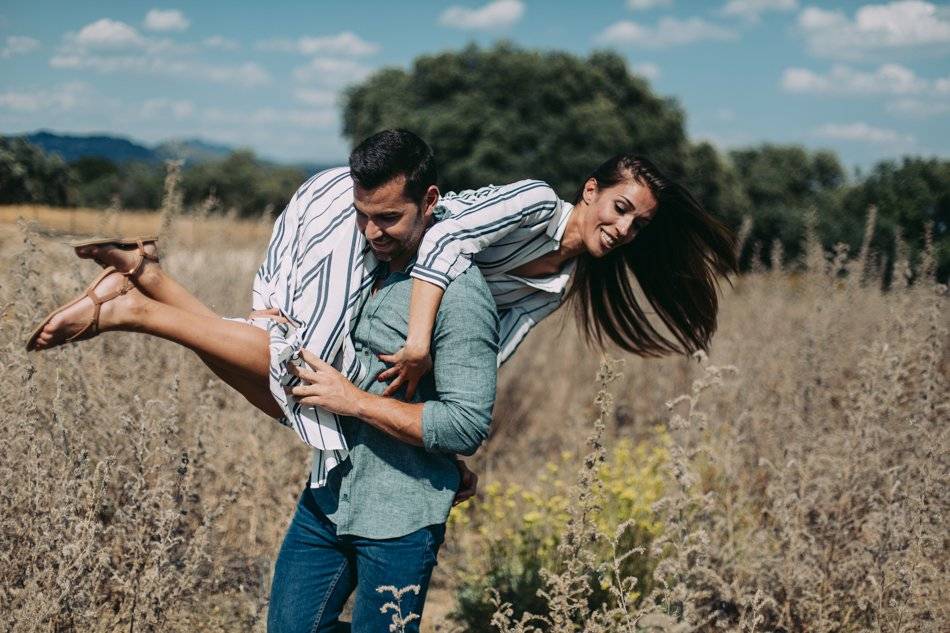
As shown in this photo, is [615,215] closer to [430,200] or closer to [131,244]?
[430,200]

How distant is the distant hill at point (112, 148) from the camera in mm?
4203

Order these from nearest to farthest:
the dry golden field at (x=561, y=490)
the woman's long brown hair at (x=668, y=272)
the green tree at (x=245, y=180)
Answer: the dry golden field at (x=561, y=490) → the woman's long brown hair at (x=668, y=272) → the green tree at (x=245, y=180)

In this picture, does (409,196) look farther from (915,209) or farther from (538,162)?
(538,162)

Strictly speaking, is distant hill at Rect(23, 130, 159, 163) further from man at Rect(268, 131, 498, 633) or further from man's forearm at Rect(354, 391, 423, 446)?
man's forearm at Rect(354, 391, 423, 446)

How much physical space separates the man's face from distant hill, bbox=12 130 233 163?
2.35 m

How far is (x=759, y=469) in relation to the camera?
4.47 meters

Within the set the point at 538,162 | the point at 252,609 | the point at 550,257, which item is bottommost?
the point at 252,609

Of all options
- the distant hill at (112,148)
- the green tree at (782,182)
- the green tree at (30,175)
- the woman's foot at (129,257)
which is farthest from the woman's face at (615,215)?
the green tree at (782,182)

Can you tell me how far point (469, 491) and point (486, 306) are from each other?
0.65m

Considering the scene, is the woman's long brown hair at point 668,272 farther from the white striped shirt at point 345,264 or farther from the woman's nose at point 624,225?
the white striped shirt at point 345,264

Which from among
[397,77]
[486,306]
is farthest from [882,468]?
[397,77]

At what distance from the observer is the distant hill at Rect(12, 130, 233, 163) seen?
4203 millimetres

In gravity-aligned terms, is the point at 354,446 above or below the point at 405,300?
below

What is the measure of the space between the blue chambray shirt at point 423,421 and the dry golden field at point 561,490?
14.2 inches
